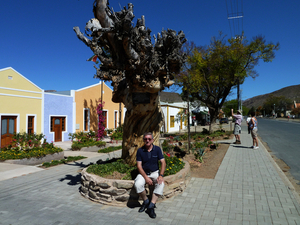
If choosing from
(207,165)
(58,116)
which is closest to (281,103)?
(58,116)

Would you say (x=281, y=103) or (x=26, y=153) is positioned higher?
(x=281, y=103)

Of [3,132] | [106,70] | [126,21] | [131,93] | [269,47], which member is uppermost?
[269,47]

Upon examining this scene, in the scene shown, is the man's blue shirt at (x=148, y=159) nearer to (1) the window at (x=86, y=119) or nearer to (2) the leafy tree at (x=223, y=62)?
(2) the leafy tree at (x=223, y=62)

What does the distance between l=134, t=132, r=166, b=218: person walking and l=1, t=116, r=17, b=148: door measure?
35.4 feet

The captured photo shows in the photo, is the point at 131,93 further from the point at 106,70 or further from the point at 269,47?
the point at 269,47

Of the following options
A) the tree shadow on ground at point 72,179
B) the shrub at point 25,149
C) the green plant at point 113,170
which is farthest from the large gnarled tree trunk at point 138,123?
the shrub at point 25,149

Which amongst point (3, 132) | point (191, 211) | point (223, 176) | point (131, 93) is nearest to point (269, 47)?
point (223, 176)

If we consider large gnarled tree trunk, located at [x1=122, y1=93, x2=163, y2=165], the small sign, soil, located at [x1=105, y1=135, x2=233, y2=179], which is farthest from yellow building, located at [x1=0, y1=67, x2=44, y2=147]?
soil, located at [x1=105, y1=135, x2=233, y2=179]

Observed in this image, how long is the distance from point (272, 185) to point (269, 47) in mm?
13264

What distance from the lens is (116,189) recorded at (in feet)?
14.4

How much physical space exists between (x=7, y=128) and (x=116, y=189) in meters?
10.8

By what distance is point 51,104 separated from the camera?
1507cm

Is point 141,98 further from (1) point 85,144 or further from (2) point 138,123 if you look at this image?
(1) point 85,144

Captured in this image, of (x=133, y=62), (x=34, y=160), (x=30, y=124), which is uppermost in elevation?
(x=133, y=62)
